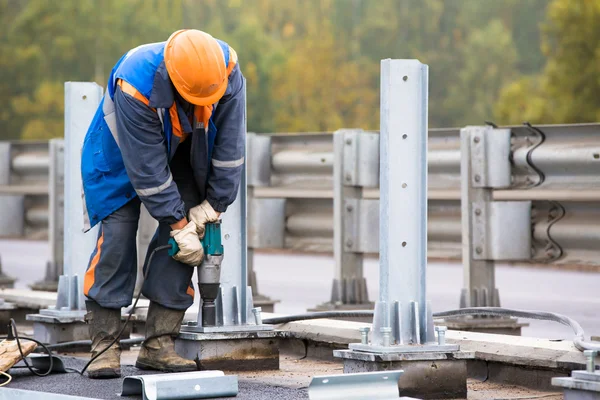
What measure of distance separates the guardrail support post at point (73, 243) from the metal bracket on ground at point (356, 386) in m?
2.98

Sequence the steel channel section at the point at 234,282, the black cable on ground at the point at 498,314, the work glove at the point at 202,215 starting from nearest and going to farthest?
the black cable on ground at the point at 498,314 → the work glove at the point at 202,215 → the steel channel section at the point at 234,282

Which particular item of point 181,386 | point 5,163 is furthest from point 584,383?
point 5,163

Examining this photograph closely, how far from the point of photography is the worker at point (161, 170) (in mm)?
5684

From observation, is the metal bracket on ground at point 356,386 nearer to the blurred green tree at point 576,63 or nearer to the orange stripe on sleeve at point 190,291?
the orange stripe on sleeve at point 190,291

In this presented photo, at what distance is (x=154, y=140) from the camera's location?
18.8 feet

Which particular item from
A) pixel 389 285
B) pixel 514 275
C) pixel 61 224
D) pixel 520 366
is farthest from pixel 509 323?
pixel 514 275

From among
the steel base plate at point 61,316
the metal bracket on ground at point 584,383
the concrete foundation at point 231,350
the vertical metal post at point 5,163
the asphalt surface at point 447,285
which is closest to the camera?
the metal bracket on ground at point 584,383

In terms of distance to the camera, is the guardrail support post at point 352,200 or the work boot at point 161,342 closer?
the work boot at point 161,342

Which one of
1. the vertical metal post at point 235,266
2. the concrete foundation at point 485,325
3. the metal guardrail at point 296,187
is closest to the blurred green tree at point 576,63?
the metal guardrail at point 296,187

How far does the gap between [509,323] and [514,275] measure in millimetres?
7073

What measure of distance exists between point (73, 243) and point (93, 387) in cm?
208

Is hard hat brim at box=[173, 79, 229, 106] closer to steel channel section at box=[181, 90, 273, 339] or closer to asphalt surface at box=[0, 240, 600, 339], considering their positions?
steel channel section at box=[181, 90, 273, 339]

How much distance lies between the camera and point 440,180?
861 centimetres

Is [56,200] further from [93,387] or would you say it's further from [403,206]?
[403,206]
